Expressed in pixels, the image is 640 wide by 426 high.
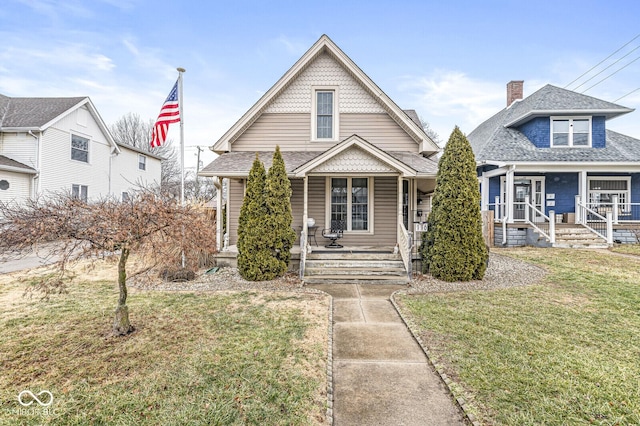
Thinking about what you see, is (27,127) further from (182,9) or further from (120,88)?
(182,9)

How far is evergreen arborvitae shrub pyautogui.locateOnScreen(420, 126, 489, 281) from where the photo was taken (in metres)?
7.79

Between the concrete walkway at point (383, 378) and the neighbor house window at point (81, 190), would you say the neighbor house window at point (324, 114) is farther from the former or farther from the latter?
the neighbor house window at point (81, 190)

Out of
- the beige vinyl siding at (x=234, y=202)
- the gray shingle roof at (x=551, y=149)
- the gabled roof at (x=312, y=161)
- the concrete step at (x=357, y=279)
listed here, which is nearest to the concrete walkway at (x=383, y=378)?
the concrete step at (x=357, y=279)

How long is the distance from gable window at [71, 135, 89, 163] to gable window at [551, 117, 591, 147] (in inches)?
1091

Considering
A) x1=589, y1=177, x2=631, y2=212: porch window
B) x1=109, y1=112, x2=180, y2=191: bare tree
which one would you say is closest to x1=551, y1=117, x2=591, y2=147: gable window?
x1=589, y1=177, x2=631, y2=212: porch window

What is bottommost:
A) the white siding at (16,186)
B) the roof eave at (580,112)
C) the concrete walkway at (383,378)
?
the concrete walkway at (383,378)

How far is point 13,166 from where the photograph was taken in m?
14.3

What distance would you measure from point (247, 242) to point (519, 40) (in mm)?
18575

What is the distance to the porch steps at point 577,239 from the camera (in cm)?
1309

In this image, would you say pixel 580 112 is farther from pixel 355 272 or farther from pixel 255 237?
pixel 255 237

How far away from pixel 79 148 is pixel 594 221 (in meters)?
29.0

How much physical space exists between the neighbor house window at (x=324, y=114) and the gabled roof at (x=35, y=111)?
48.6ft

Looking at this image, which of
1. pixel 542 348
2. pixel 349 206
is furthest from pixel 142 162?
pixel 542 348

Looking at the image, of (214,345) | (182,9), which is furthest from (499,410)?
(182,9)
